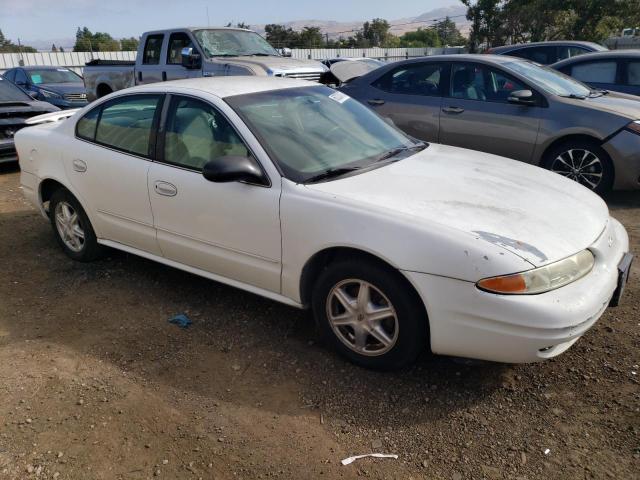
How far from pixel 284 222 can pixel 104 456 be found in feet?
4.86

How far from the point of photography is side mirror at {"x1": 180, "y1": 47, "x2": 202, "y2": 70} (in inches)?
346

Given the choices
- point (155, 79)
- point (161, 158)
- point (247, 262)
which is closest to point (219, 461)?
point (247, 262)

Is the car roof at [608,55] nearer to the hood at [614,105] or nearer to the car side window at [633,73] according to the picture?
the car side window at [633,73]

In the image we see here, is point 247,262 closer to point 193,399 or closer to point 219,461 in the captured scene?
point 193,399

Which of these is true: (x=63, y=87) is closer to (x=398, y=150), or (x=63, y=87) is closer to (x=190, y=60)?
(x=190, y=60)

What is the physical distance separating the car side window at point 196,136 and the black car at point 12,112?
19.4ft

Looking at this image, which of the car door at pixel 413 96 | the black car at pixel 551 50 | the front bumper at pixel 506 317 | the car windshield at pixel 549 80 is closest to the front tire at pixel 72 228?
the front bumper at pixel 506 317

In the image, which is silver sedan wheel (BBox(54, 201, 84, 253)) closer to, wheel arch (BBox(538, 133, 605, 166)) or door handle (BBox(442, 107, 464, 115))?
door handle (BBox(442, 107, 464, 115))

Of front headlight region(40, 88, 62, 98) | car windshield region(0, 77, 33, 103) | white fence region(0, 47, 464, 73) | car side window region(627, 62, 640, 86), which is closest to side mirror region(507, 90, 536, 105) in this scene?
car side window region(627, 62, 640, 86)

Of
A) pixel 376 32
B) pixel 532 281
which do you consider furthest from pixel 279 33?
pixel 532 281

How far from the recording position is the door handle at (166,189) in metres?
3.60

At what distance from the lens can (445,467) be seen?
94.7 inches

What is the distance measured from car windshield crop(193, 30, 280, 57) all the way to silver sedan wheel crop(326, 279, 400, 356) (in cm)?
712

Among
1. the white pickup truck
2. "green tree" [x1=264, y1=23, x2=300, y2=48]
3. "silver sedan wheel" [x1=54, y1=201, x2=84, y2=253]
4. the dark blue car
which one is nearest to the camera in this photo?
"silver sedan wheel" [x1=54, y1=201, x2=84, y2=253]
